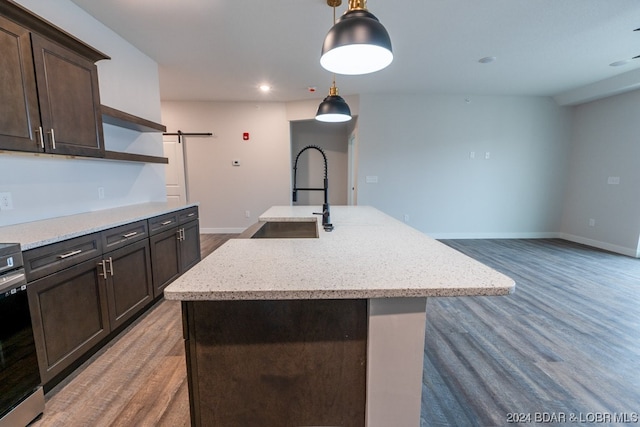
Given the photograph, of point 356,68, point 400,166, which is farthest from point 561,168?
point 356,68

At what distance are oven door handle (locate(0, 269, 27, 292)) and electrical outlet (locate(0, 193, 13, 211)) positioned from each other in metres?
0.83

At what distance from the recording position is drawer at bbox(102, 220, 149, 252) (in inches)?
73.6

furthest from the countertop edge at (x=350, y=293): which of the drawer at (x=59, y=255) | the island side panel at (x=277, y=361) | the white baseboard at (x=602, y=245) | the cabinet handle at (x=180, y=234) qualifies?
the white baseboard at (x=602, y=245)

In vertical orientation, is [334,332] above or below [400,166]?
below

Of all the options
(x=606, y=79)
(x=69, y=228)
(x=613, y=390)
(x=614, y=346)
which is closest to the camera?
(x=613, y=390)

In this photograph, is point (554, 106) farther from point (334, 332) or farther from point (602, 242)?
point (334, 332)

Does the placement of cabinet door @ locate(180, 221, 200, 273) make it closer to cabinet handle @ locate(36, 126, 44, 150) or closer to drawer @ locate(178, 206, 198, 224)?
drawer @ locate(178, 206, 198, 224)

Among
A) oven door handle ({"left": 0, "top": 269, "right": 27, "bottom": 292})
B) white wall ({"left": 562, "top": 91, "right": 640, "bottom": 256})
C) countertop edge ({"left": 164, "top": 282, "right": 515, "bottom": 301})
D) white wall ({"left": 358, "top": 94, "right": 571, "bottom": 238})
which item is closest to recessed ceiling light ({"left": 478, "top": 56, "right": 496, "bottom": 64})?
white wall ({"left": 358, "top": 94, "right": 571, "bottom": 238})

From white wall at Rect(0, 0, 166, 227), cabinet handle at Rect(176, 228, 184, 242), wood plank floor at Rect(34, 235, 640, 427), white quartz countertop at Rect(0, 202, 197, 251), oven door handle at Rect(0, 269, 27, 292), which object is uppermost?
white wall at Rect(0, 0, 166, 227)

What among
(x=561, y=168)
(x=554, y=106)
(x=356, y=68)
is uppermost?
(x=554, y=106)

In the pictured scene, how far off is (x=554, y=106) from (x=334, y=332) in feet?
20.5

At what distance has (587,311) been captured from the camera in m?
2.45

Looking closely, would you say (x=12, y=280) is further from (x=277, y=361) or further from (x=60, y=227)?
(x=277, y=361)

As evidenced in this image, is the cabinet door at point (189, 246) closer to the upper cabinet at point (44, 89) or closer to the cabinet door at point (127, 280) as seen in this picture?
the cabinet door at point (127, 280)
